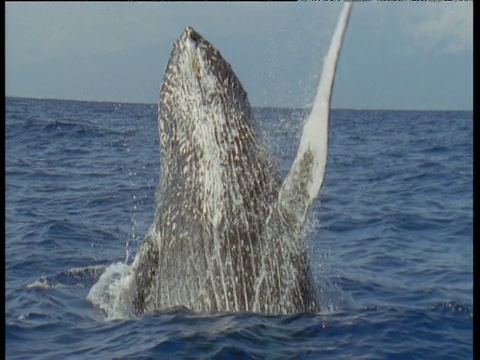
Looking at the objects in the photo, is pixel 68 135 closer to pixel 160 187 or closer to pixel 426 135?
pixel 426 135

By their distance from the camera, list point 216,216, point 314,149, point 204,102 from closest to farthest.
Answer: point 314,149
point 216,216
point 204,102

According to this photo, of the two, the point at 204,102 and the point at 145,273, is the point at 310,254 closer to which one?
the point at 145,273

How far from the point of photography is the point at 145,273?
861 centimetres

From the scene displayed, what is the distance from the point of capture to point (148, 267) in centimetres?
862

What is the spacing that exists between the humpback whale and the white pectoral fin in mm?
96

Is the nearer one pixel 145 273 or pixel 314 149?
pixel 314 149

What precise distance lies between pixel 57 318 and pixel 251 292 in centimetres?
246

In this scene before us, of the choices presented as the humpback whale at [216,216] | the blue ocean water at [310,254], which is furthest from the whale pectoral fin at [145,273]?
the blue ocean water at [310,254]

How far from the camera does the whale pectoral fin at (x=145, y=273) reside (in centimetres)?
861

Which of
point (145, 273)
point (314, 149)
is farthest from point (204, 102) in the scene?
point (145, 273)

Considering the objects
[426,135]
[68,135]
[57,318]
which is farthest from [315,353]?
[426,135]

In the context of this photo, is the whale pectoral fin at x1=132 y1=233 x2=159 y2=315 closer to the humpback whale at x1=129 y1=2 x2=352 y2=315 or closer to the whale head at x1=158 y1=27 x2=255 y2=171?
the humpback whale at x1=129 y1=2 x2=352 y2=315

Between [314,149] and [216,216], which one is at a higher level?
[314,149]

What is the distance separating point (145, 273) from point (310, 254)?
205 cm
